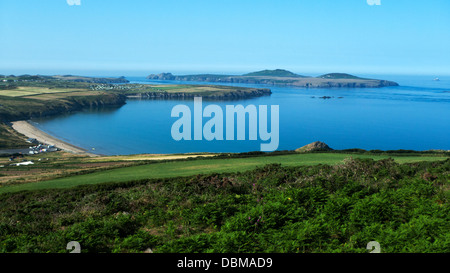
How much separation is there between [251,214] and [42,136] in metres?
71.5

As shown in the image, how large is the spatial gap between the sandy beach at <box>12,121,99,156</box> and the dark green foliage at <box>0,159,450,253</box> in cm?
4674

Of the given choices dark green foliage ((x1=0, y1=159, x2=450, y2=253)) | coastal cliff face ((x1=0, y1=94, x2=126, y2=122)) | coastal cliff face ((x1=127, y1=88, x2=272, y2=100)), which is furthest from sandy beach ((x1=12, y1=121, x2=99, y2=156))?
coastal cliff face ((x1=127, y1=88, x2=272, y2=100))

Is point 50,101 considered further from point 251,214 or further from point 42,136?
point 251,214

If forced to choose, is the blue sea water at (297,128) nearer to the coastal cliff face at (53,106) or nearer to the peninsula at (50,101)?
the coastal cliff face at (53,106)

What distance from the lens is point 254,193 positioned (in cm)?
993

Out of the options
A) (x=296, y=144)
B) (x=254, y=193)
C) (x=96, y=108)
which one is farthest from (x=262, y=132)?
(x=254, y=193)

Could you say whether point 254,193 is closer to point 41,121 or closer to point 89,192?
point 89,192

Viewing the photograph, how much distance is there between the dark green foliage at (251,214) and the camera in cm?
546

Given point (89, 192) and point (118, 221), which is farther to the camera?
point (89, 192)

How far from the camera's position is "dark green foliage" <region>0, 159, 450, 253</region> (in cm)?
546

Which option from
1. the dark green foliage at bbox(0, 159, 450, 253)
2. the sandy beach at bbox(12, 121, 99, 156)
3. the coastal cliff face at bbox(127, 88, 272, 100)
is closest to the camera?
the dark green foliage at bbox(0, 159, 450, 253)

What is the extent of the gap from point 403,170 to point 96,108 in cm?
11751

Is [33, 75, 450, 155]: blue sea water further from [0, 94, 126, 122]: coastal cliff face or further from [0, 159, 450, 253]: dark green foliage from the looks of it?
[0, 159, 450, 253]: dark green foliage
